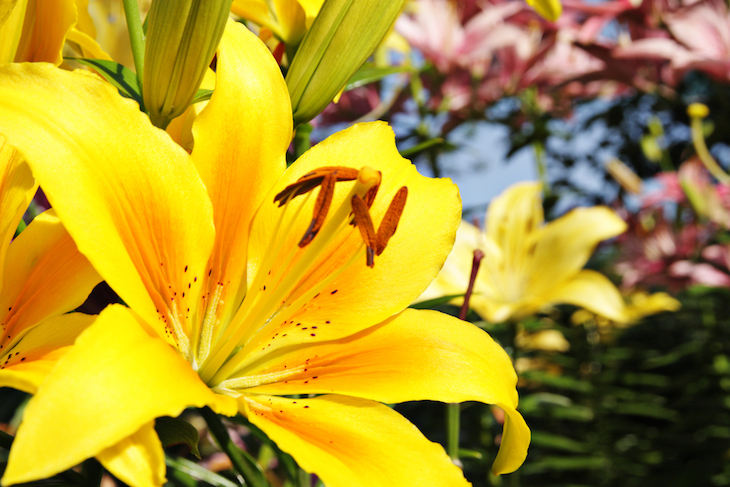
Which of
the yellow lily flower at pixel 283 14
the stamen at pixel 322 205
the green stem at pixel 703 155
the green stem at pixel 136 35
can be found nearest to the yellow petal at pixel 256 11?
the yellow lily flower at pixel 283 14

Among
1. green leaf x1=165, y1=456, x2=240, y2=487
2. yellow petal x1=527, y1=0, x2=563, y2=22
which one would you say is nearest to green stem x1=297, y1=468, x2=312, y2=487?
green leaf x1=165, y1=456, x2=240, y2=487

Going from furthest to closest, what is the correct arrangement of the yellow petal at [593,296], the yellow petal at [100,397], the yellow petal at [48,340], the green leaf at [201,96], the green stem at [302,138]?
the yellow petal at [593,296], the green stem at [302,138], the green leaf at [201,96], the yellow petal at [48,340], the yellow petal at [100,397]

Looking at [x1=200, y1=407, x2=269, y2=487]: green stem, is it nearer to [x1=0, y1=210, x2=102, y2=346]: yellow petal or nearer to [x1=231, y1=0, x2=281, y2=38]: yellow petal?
[x1=0, y1=210, x2=102, y2=346]: yellow petal

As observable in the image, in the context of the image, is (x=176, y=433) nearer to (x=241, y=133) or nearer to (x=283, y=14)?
(x=241, y=133)

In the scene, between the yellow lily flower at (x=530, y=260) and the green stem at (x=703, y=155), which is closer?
the yellow lily flower at (x=530, y=260)

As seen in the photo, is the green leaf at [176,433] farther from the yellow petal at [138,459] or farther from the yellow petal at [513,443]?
the yellow petal at [513,443]

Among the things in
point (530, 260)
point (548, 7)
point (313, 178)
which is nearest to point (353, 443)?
point (313, 178)
